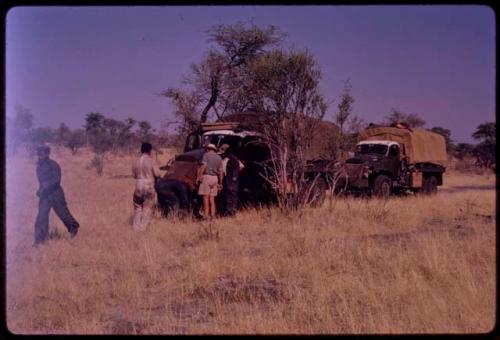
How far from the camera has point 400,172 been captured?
18172mm

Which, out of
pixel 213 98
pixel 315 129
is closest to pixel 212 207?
pixel 315 129

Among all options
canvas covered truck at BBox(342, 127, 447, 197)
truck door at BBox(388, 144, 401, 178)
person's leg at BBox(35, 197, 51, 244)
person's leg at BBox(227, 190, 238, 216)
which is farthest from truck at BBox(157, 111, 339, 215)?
truck door at BBox(388, 144, 401, 178)

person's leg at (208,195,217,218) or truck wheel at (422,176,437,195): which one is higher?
truck wheel at (422,176,437,195)

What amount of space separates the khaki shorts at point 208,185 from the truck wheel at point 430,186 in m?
9.77

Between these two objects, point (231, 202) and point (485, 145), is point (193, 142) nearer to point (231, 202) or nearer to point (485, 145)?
point (231, 202)

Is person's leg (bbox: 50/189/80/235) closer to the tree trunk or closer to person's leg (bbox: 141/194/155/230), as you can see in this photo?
person's leg (bbox: 141/194/155/230)

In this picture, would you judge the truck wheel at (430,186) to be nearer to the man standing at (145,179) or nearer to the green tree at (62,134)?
the man standing at (145,179)

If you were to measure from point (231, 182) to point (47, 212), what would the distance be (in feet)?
12.8

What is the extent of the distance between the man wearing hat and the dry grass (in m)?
0.41

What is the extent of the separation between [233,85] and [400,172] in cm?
554

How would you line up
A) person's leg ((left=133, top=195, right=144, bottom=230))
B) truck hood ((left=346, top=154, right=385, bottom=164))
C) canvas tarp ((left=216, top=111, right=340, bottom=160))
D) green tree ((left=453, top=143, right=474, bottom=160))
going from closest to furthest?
person's leg ((left=133, top=195, right=144, bottom=230)), canvas tarp ((left=216, top=111, right=340, bottom=160)), truck hood ((left=346, top=154, right=385, bottom=164)), green tree ((left=453, top=143, right=474, bottom=160))

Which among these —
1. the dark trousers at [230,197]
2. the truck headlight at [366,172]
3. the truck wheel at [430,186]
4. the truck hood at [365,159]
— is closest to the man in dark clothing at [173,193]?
the dark trousers at [230,197]

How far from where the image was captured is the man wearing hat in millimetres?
11625

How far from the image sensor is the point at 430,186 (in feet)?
64.7
